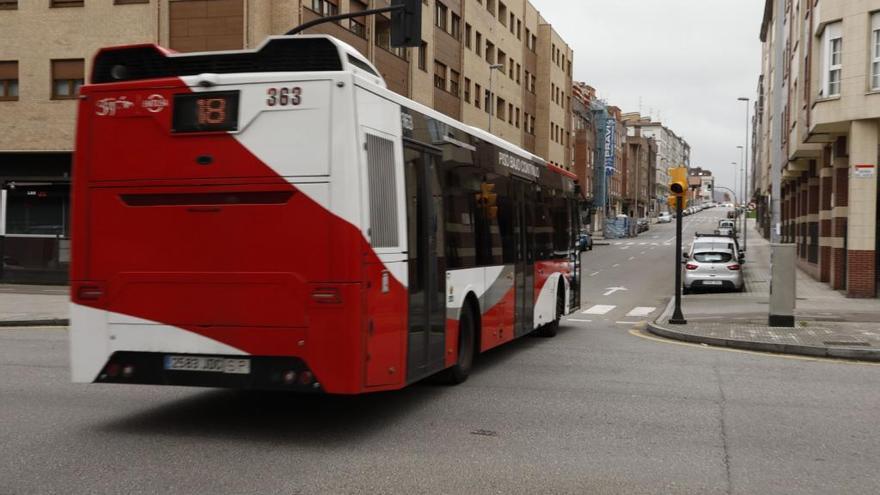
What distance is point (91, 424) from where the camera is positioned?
23.7 ft

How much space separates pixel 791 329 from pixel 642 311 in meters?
6.94

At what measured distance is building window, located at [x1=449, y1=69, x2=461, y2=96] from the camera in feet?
151

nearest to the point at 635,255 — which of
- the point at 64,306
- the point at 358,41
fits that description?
the point at 358,41

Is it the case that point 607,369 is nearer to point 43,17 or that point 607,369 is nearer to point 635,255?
point 43,17

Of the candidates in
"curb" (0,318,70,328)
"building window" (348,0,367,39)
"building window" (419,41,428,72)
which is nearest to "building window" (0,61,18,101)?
"building window" (348,0,367,39)

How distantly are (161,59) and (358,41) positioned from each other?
26521 mm

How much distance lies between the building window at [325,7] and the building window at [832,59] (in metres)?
15.9

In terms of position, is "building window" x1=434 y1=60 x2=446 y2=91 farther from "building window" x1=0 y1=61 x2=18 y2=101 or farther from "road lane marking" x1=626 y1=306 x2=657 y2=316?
"road lane marking" x1=626 y1=306 x2=657 y2=316

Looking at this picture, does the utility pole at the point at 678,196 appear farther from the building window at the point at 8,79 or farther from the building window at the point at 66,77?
the building window at the point at 8,79

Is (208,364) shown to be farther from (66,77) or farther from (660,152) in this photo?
(660,152)

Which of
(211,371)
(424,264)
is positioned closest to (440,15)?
→ (424,264)

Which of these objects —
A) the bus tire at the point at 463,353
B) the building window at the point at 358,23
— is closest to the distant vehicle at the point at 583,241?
the bus tire at the point at 463,353

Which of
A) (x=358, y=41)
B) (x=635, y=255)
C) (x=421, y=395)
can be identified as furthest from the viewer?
(x=635, y=255)

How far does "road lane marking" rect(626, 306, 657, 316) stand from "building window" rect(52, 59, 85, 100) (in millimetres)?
19401
